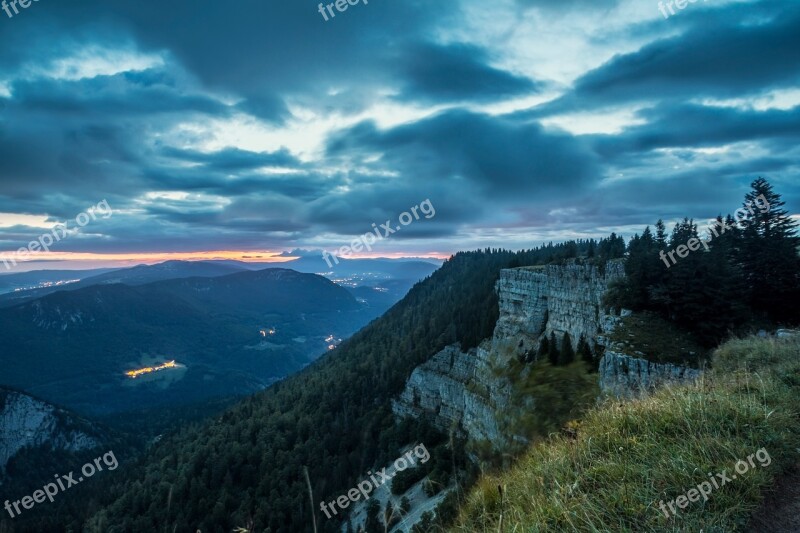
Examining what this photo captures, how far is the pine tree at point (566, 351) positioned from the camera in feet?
111

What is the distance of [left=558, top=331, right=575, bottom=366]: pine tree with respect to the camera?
3397cm

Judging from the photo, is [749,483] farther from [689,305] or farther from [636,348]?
[689,305]

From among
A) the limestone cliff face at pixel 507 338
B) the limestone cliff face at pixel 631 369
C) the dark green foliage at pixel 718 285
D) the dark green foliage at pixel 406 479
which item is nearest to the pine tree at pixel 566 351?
the limestone cliff face at pixel 507 338

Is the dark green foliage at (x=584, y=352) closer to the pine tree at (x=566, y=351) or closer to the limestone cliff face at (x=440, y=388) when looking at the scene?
the pine tree at (x=566, y=351)

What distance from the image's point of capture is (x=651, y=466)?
588 centimetres

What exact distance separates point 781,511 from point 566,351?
35.2m

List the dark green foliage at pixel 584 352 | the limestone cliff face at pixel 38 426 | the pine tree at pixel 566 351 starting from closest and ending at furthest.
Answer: the dark green foliage at pixel 584 352 → the pine tree at pixel 566 351 → the limestone cliff face at pixel 38 426

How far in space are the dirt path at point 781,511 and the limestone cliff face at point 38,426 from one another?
240887 mm

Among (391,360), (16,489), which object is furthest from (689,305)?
(16,489)

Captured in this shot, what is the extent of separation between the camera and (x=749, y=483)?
5359 mm

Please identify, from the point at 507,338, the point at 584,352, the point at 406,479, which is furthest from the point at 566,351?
the point at 406,479

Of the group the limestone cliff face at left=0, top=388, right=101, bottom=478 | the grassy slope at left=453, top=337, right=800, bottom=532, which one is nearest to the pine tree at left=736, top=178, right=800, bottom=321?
the grassy slope at left=453, top=337, right=800, bottom=532

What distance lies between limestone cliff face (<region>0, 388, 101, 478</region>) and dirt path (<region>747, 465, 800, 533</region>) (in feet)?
790

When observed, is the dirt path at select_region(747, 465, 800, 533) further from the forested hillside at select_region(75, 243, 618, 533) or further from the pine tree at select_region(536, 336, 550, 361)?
the forested hillside at select_region(75, 243, 618, 533)
